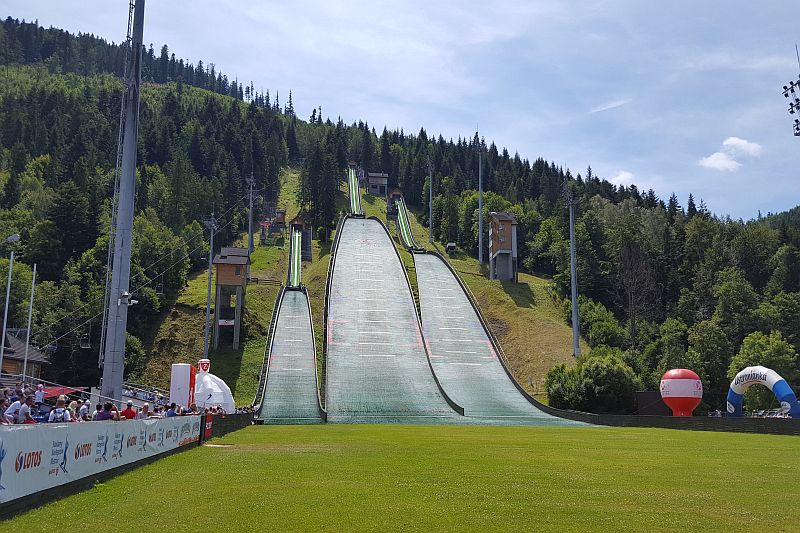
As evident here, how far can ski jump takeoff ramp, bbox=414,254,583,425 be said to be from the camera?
45.2 m

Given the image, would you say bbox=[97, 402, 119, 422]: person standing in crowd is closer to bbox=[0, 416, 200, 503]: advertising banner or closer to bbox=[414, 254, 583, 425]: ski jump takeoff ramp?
bbox=[0, 416, 200, 503]: advertising banner

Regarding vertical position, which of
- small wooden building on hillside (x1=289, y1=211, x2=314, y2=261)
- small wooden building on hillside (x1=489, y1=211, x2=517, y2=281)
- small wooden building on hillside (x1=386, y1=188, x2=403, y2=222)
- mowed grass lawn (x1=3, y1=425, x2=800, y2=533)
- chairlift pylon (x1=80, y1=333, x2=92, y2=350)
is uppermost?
small wooden building on hillside (x1=386, y1=188, x2=403, y2=222)

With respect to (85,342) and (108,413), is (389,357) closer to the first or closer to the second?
(85,342)

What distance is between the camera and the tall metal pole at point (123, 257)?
80.1ft

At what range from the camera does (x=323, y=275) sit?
269ft

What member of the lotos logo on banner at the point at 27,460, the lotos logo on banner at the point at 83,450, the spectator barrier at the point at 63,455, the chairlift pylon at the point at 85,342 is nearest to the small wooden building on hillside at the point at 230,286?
the chairlift pylon at the point at 85,342

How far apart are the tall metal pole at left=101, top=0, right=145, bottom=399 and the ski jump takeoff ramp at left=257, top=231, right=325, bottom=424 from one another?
691 inches

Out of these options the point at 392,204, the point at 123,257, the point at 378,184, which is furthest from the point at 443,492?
the point at 378,184

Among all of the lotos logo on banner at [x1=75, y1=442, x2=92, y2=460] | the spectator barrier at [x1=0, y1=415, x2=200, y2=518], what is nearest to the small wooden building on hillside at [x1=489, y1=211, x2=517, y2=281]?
the spectator barrier at [x1=0, y1=415, x2=200, y2=518]

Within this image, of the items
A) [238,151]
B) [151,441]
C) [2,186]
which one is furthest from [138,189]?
[151,441]

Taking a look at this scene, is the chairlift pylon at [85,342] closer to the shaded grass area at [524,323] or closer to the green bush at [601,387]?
the shaded grass area at [524,323]

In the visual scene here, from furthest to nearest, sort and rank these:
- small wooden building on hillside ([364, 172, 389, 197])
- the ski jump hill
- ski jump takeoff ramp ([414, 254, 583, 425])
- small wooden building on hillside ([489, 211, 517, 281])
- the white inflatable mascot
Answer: small wooden building on hillside ([364, 172, 389, 197]) → small wooden building on hillside ([489, 211, 517, 281]) → ski jump takeoff ramp ([414, 254, 583, 425]) → the ski jump hill → the white inflatable mascot

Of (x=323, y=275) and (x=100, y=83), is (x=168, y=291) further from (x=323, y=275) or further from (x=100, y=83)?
(x=100, y=83)

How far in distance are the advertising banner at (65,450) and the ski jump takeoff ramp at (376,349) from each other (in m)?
25.7
